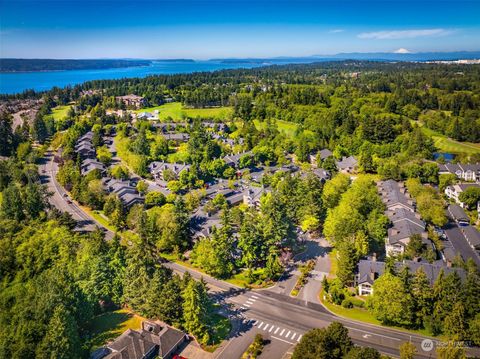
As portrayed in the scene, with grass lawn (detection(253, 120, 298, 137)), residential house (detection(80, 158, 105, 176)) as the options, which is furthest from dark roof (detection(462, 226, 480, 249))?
residential house (detection(80, 158, 105, 176))

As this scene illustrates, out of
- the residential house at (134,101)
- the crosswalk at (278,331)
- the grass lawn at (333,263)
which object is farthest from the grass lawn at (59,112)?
the crosswalk at (278,331)

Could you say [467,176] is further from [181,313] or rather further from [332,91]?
[332,91]

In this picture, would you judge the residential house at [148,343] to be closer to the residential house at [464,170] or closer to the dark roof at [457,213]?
the dark roof at [457,213]

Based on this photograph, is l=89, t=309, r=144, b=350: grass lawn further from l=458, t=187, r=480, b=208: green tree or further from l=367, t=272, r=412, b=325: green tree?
l=458, t=187, r=480, b=208: green tree

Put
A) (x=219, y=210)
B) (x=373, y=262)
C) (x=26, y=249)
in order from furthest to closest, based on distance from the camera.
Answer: (x=219, y=210), (x=26, y=249), (x=373, y=262)

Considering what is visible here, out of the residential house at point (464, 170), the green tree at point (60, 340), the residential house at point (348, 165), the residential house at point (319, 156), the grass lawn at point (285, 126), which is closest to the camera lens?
the green tree at point (60, 340)

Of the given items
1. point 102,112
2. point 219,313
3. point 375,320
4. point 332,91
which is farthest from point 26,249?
point 332,91

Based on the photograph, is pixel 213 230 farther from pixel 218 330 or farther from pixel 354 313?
pixel 354 313
